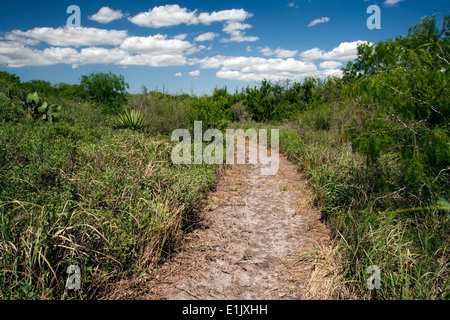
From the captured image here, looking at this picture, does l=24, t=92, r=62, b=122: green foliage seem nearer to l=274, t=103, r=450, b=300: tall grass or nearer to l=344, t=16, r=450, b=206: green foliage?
l=274, t=103, r=450, b=300: tall grass

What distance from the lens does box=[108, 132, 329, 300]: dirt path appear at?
8.32 feet

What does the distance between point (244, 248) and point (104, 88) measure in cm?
1208

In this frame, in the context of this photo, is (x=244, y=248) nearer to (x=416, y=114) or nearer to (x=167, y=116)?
(x=416, y=114)

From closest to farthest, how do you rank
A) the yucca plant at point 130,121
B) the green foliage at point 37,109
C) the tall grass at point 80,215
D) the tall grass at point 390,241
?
the tall grass at point 80,215 < the tall grass at point 390,241 < the green foliage at point 37,109 < the yucca plant at point 130,121

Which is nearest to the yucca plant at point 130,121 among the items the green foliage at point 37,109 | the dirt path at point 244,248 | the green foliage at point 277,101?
the green foliage at point 37,109

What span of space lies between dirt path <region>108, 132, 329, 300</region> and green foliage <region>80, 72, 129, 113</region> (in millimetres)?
9549

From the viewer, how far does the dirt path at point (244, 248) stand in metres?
2.54

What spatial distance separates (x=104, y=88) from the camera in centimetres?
1242

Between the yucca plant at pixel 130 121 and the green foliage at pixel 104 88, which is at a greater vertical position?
the green foliage at pixel 104 88

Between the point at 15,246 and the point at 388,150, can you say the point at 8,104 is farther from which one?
the point at 388,150

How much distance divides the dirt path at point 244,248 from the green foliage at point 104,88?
31.3 ft

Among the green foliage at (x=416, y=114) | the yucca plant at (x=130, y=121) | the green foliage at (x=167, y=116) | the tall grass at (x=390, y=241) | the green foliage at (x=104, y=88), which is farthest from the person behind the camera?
the green foliage at (x=104, y=88)

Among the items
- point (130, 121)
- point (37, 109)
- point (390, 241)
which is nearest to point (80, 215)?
point (390, 241)

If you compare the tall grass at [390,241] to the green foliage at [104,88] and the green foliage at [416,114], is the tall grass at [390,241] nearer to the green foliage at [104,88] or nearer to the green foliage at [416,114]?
the green foliage at [416,114]
